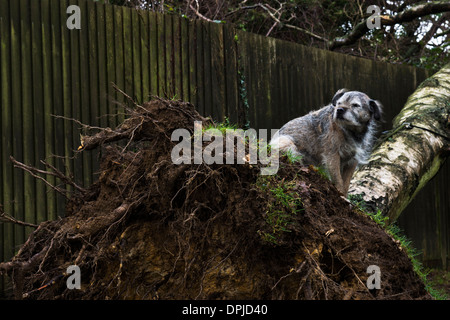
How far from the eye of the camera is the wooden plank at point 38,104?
5664 mm

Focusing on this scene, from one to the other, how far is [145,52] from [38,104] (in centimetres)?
158

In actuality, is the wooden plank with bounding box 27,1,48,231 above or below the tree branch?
below

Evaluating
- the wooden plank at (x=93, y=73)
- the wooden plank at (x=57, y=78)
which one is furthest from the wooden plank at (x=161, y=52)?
the wooden plank at (x=57, y=78)

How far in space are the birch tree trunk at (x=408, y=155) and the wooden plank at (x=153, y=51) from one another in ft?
8.93

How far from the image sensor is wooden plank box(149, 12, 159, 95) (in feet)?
22.1

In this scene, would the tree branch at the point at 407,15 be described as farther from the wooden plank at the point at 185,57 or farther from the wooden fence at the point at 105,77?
the wooden plank at the point at 185,57

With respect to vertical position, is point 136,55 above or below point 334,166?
above

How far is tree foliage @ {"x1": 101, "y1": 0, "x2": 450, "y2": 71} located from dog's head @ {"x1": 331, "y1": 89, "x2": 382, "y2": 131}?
17.4 feet

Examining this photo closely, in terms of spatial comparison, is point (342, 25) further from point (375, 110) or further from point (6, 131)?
point (6, 131)

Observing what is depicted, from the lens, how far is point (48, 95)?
5.83 m

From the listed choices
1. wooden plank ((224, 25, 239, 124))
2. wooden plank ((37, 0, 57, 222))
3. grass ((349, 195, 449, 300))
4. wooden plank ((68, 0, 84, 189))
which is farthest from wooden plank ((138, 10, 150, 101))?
grass ((349, 195, 449, 300))

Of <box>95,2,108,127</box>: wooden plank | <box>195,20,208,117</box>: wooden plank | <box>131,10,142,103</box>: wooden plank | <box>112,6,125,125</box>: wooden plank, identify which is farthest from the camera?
<box>195,20,208,117</box>: wooden plank

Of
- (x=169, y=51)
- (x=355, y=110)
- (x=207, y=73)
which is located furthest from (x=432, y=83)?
(x=169, y=51)

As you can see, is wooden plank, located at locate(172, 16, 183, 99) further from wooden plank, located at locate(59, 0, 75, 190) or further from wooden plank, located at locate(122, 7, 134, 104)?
wooden plank, located at locate(59, 0, 75, 190)
